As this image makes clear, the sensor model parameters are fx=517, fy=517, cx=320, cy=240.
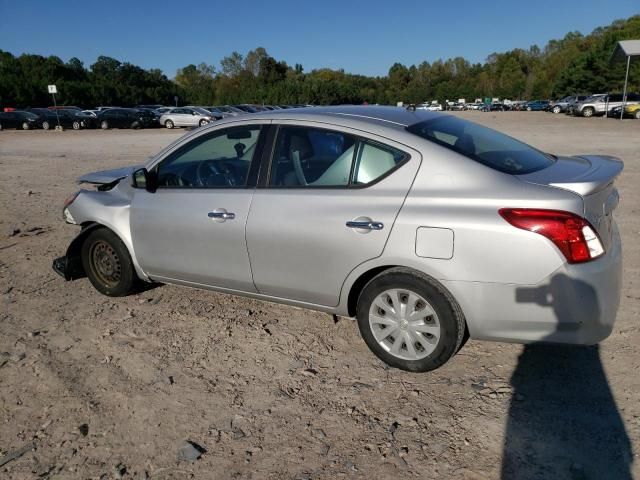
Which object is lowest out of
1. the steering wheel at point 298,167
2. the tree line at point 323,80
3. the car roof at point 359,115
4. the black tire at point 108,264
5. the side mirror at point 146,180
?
the black tire at point 108,264

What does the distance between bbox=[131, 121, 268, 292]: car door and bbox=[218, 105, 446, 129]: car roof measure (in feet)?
0.77

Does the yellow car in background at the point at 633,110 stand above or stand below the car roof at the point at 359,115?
below

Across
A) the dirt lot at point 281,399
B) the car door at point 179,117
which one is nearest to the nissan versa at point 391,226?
the dirt lot at point 281,399

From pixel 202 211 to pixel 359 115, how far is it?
4.48 ft

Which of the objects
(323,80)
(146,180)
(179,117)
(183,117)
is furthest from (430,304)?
(323,80)

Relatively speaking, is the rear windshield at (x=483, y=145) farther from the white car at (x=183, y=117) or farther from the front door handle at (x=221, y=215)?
the white car at (x=183, y=117)

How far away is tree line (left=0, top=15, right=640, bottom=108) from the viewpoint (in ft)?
223

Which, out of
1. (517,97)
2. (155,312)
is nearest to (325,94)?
(517,97)

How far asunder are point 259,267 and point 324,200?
73 cm

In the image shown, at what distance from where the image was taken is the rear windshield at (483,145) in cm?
325

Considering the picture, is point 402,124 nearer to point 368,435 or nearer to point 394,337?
point 394,337

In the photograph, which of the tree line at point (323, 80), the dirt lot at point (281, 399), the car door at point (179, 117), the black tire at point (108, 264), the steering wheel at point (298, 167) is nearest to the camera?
the dirt lot at point (281, 399)

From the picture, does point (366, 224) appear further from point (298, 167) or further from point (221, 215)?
point (221, 215)

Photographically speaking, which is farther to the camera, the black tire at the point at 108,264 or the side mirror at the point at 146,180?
the black tire at the point at 108,264
